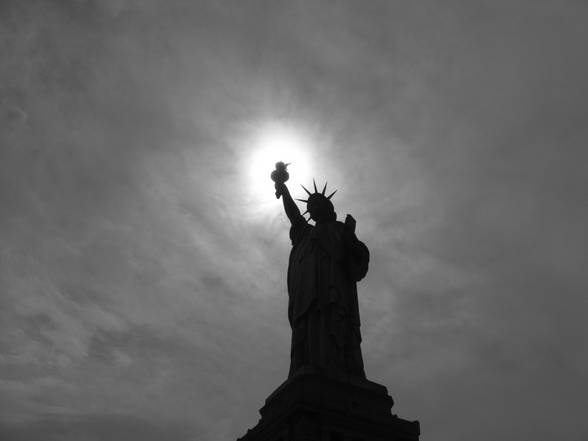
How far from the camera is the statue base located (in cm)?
961

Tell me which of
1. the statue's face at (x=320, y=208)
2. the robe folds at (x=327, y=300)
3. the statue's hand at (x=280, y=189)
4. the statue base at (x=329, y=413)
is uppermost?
the statue's hand at (x=280, y=189)

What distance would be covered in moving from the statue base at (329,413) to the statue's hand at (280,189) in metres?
6.54

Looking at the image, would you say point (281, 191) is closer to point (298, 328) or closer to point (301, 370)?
point (298, 328)

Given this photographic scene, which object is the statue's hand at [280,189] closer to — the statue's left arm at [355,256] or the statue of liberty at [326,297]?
the statue of liberty at [326,297]

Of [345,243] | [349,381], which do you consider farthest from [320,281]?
[349,381]

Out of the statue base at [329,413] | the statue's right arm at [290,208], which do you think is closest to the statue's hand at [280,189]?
the statue's right arm at [290,208]

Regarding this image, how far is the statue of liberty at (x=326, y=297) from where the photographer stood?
38.0 ft

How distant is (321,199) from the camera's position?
15453 millimetres

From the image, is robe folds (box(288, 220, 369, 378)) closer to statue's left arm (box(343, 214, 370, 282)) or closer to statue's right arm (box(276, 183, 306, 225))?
statue's left arm (box(343, 214, 370, 282))

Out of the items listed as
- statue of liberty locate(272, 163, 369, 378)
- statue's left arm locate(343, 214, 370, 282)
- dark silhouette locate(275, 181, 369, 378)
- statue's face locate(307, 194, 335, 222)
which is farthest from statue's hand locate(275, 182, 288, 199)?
statue's left arm locate(343, 214, 370, 282)

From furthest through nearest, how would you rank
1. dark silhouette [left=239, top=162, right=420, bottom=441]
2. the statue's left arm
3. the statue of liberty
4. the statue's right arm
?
the statue's right arm < the statue's left arm < the statue of liberty < dark silhouette [left=239, top=162, right=420, bottom=441]

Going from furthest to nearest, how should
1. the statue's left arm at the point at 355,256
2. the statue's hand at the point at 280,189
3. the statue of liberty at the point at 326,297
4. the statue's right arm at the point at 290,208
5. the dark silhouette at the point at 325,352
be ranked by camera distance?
the statue's hand at the point at 280,189
the statue's right arm at the point at 290,208
the statue's left arm at the point at 355,256
the statue of liberty at the point at 326,297
the dark silhouette at the point at 325,352

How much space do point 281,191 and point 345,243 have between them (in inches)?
137

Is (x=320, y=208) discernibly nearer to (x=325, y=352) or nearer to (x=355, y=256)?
(x=355, y=256)
